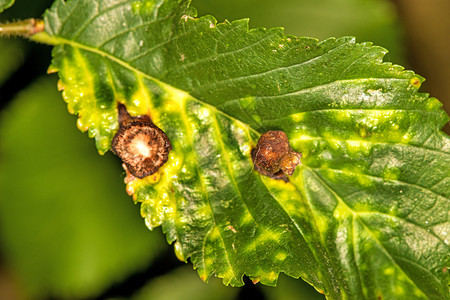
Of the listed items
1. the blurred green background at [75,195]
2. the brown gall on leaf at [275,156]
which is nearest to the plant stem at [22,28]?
the blurred green background at [75,195]

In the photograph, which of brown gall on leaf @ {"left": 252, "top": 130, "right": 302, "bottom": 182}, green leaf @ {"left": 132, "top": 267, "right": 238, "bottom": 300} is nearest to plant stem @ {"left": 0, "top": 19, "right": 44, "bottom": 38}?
brown gall on leaf @ {"left": 252, "top": 130, "right": 302, "bottom": 182}

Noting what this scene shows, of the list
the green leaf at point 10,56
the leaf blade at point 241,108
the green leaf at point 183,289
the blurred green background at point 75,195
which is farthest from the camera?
the green leaf at point 183,289

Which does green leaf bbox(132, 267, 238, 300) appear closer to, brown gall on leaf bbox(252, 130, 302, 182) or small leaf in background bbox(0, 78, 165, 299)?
small leaf in background bbox(0, 78, 165, 299)

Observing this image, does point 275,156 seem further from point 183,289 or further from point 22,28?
point 183,289

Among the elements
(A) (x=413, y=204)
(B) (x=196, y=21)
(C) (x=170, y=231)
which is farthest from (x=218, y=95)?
(A) (x=413, y=204)

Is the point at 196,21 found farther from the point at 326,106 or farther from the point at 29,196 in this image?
the point at 29,196

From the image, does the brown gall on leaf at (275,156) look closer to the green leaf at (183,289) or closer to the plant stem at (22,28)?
the plant stem at (22,28)
